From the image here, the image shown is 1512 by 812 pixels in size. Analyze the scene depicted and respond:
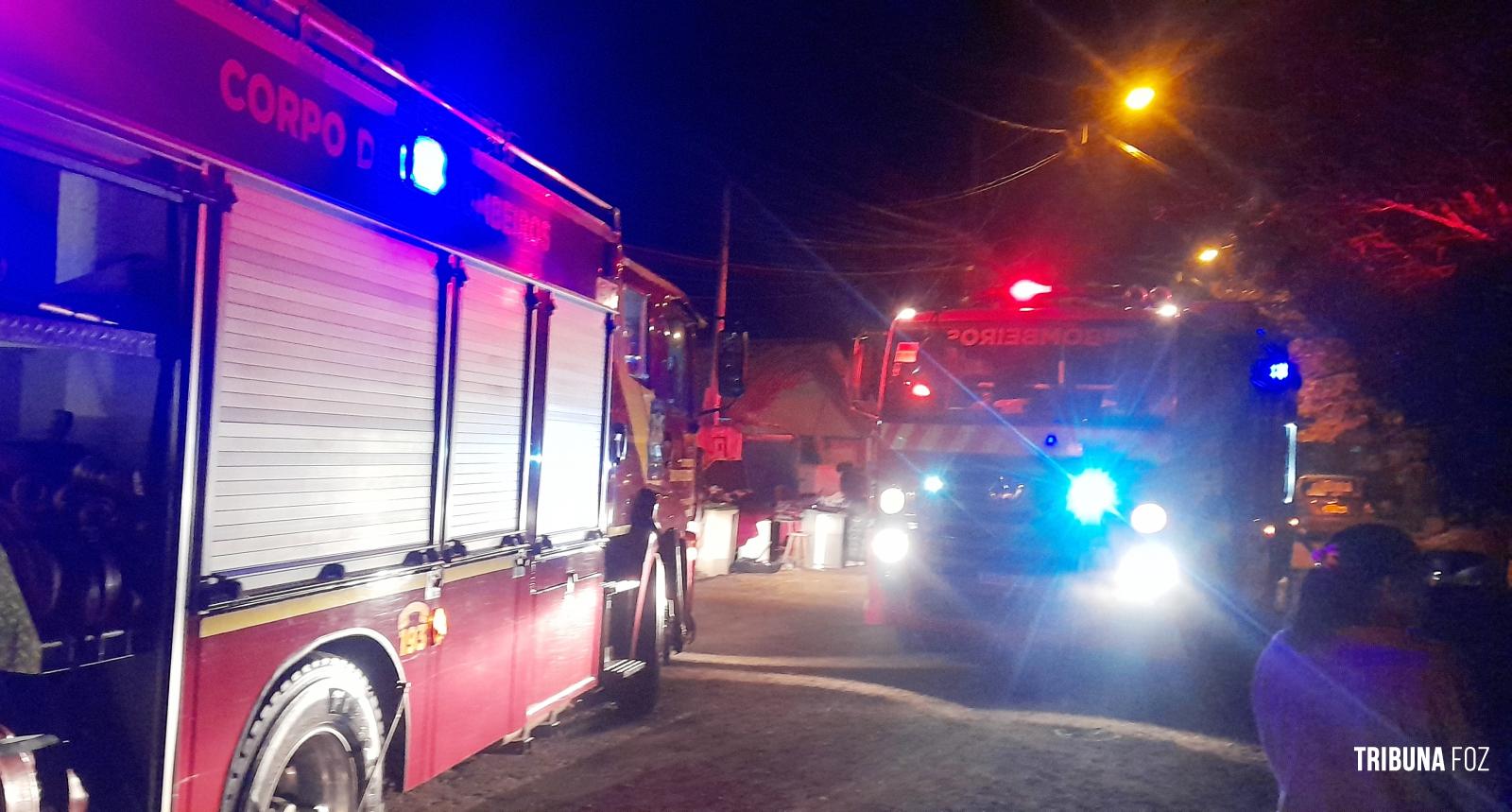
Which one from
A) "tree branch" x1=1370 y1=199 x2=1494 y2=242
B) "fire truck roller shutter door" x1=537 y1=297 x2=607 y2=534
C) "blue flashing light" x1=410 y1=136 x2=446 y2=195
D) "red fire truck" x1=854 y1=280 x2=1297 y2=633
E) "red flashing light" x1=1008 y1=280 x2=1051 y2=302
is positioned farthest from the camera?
"tree branch" x1=1370 y1=199 x2=1494 y2=242

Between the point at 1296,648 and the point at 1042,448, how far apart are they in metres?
4.80

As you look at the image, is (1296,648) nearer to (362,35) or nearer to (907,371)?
(362,35)

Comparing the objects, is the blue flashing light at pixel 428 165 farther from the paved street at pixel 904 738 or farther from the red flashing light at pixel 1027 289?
the red flashing light at pixel 1027 289

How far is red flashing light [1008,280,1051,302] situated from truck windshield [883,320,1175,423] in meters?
0.28

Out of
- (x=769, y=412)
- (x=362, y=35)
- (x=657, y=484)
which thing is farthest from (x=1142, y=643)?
(x=769, y=412)

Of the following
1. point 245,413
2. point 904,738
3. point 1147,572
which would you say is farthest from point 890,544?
point 245,413

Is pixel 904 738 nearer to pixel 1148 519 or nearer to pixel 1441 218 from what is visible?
pixel 1148 519

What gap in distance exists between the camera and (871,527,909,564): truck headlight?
8.41m

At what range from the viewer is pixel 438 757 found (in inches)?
175

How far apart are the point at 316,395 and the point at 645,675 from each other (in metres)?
3.84

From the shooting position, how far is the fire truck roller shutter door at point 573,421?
17.6 ft

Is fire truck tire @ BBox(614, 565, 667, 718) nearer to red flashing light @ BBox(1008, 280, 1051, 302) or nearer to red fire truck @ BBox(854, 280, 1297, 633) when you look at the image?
red fire truck @ BBox(854, 280, 1297, 633)
